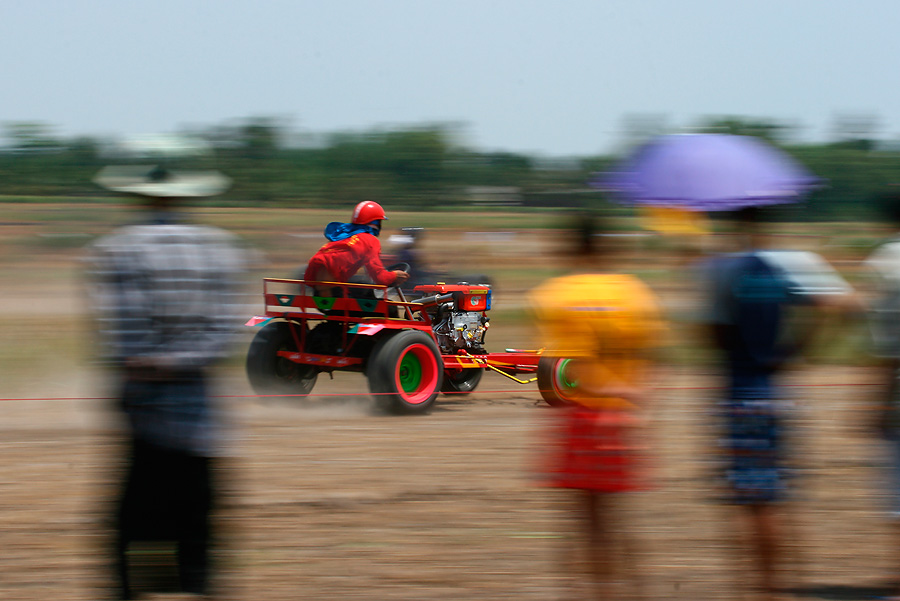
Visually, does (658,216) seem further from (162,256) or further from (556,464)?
(162,256)

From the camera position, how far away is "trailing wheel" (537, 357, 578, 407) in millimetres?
7949

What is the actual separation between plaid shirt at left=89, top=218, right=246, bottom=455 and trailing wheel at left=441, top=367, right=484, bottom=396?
19.3 feet

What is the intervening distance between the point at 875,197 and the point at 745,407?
3.69ft

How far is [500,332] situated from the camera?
48.5 ft

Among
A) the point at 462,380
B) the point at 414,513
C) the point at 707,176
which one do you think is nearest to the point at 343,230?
the point at 462,380

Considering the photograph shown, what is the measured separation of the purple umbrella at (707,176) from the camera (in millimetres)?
3662

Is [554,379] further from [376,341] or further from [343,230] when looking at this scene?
[343,230]

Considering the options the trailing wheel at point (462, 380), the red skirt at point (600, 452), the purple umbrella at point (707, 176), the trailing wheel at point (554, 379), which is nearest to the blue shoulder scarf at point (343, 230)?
the trailing wheel at point (462, 380)

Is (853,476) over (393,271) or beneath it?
beneath

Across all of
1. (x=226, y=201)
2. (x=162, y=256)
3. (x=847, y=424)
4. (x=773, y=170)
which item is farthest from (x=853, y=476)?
(x=226, y=201)

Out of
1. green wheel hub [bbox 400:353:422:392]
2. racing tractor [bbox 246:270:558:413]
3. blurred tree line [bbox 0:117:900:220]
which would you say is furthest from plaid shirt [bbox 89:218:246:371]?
blurred tree line [bbox 0:117:900:220]

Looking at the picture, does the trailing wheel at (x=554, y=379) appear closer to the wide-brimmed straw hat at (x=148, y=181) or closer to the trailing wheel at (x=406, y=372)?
the trailing wheel at (x=406, y=372)

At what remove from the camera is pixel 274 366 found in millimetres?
8328

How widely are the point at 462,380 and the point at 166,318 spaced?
245 inches
